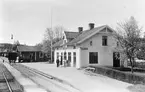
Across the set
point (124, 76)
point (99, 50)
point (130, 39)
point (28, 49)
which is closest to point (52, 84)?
point (124, 76)

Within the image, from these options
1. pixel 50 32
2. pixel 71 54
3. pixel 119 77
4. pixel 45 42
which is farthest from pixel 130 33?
pixel 50 32

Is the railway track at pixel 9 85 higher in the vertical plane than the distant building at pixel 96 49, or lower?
lower

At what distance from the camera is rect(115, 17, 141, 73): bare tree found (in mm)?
18094

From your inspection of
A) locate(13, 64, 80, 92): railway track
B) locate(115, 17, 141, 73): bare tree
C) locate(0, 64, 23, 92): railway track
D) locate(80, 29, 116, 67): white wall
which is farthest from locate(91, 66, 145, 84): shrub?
locate(0, 64, 23, 92): railway track

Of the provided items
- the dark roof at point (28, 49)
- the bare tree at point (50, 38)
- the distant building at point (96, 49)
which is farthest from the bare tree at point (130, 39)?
the dark roof at point (28, 49)

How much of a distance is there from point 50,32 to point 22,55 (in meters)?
11.3

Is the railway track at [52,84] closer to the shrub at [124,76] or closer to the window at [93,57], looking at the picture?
the shrub at [124,76]

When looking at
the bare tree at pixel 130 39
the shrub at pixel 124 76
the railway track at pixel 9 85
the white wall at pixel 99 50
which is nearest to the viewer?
the railway track at pixel 9 85

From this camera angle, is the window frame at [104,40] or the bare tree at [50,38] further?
the bare tree at [50,38]

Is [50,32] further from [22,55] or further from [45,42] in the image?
[22,55]

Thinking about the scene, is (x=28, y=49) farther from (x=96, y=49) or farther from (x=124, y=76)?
(x=124, y=76)

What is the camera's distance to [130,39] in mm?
18234

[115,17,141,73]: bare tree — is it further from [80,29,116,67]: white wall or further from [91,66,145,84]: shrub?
[80,29,116,67]: white wall

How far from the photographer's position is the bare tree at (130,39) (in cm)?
1809
